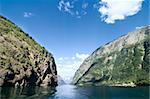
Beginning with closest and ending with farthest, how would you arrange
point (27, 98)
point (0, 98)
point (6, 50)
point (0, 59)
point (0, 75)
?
point (0, 98), point (27, 98), point (0, 75), point (0, 59), point (6, 50)

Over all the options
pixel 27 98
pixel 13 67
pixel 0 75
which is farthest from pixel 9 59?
pixel 27 98

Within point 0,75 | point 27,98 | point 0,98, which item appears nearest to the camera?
point 0,98

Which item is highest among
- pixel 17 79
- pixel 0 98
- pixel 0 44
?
pixel 0 44

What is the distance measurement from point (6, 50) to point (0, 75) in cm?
3069

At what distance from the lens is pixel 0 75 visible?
170 metres

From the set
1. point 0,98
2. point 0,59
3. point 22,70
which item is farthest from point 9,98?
point 22,70

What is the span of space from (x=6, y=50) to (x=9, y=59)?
956 centimetres

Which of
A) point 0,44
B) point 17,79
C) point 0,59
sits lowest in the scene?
point 17,79

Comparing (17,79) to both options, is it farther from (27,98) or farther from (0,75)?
(27,98)

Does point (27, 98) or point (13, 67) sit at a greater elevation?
point (13, 67)

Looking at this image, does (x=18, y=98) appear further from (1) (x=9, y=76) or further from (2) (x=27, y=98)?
(1) (x=9, y=76)

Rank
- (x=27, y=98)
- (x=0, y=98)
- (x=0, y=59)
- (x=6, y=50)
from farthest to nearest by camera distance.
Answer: (x=6, y=50)
(x=0, y=59)
(x=27, y=98)
(x=0, y=98)

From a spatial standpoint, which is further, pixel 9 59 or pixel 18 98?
pixel 9 59

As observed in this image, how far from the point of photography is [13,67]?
620 feet
